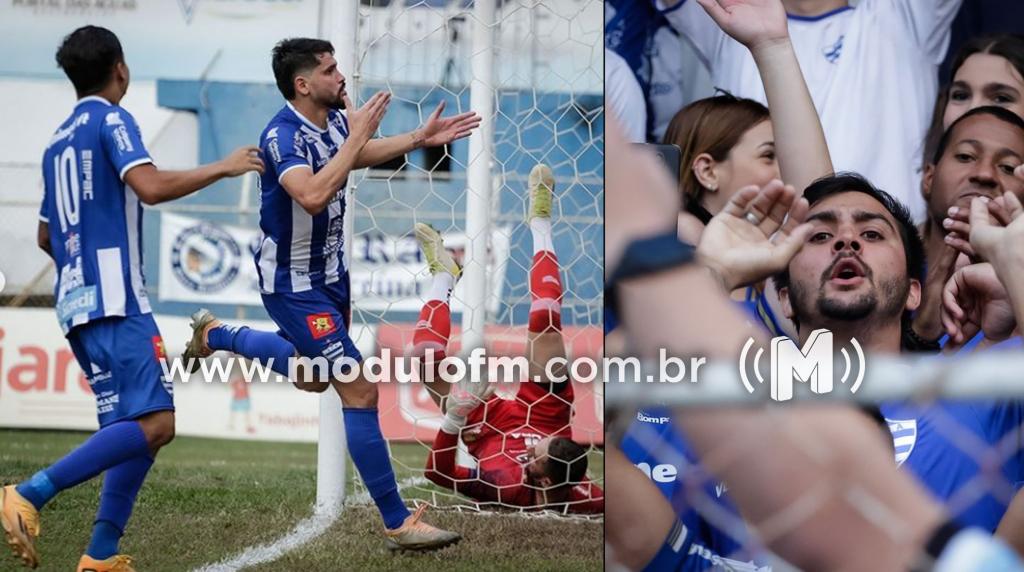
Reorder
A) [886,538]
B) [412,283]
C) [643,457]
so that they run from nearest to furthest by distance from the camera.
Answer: [886,538]
[643,457]
[412,283]

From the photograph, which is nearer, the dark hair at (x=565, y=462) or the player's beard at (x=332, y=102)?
the player's beard at (x=332, y=102)

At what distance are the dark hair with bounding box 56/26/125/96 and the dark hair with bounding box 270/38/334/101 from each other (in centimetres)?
28

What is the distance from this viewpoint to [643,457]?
194cm

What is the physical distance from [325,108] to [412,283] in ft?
2.46

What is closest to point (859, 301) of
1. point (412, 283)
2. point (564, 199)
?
point (564, 199)

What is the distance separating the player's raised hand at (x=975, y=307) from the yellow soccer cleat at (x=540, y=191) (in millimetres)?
785

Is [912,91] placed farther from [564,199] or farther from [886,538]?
[886,538]

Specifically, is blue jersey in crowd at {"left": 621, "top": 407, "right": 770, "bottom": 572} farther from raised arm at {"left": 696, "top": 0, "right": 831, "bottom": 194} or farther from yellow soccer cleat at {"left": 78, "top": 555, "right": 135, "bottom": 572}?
yellow soccer cleat at {"left": 78, "top": 555, "right": 135, "bottom": 572}

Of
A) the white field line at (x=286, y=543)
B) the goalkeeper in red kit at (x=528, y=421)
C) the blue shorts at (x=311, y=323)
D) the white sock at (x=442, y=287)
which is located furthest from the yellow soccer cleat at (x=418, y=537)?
the white sock at (x=442, y=287)

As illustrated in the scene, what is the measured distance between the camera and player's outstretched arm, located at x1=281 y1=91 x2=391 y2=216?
202cm

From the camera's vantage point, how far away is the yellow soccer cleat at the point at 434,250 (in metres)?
2.27

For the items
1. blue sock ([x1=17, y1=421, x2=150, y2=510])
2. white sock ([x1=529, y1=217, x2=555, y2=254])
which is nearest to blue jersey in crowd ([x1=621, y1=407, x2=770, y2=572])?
white sock ([x1=529, y1=217, x2=555, y2=254])

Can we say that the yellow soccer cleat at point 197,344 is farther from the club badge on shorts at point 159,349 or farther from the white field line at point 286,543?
the white field line at point 286,543

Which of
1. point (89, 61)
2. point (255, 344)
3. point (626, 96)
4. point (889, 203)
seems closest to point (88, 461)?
point (255, 344)
